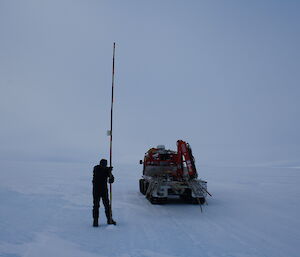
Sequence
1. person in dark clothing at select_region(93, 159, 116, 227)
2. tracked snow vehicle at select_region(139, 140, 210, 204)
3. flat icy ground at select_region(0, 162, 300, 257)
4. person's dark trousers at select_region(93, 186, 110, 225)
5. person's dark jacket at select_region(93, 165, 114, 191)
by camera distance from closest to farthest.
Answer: flat icy ground at select_region(0, 162, 300, 257)
person's dark trousers at select_region(93, 186, 110, 225)
person in dark clothing at select_region(93, 159, 116, 227)
person's dark jacket at select_region(93, 165, 114, 191)
tracked snow vehicle at select_region(139, 140, 210, 204)

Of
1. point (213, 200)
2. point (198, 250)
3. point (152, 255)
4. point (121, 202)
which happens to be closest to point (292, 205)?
point (213, 200)

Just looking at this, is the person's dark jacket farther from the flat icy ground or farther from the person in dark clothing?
the flat icy ground

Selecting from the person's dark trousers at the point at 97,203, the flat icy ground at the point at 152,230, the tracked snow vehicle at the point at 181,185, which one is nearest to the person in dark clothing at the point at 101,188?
the person's dark trousers at the point at 97,203

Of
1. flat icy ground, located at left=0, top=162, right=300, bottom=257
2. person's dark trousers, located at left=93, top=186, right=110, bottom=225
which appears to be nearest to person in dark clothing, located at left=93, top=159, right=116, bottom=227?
person's dark trousers, located at left=93, top=186, right=110, bottom=225

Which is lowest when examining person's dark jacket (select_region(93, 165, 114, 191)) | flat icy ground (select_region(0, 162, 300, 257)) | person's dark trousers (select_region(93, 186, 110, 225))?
flat icy ground (select_region(0, 162, 300, 257))

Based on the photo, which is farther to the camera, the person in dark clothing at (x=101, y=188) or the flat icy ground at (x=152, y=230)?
the person in dark clothing at (x=101, y=188)

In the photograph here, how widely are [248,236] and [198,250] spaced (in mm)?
1773

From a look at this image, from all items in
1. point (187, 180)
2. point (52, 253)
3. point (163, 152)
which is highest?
point (163, 152)

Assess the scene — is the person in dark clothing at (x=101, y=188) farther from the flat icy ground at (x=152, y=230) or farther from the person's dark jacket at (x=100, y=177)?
the flat icy ground at (x=152, y=230)

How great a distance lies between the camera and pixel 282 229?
27.9ft

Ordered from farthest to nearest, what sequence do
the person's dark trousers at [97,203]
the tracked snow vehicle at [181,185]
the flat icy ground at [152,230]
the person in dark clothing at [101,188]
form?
the tracked snow vehicle at [181,185], the person in dark clothing at [101,188], the person's dark trousers at [97,203], the flat icy ground at [152,230]

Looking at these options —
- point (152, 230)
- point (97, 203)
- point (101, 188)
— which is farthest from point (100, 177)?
point (152, 230)

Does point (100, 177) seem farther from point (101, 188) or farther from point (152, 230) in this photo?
point (152, 230)

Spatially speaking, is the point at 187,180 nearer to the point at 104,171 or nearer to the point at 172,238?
the point at 104,171
